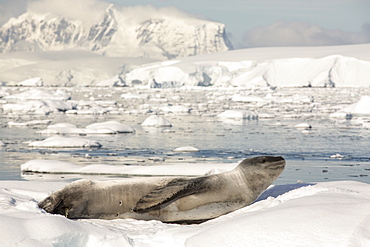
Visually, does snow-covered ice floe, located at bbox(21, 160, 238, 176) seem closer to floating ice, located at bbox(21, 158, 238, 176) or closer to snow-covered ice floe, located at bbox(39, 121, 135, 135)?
floating ice, located at bbox(21, 158, 238, 176)

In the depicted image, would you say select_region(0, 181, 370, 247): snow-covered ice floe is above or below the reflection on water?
above

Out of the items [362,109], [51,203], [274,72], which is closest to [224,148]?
[51,203]

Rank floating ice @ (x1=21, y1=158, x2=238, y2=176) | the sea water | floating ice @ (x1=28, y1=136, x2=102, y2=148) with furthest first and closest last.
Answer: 1. floating ice @ (x1=28, y1=136, x2=102, y2=148)
2. the sea water
3. floating ice @ (x1=21, y1=158, x2=238, y2=176)

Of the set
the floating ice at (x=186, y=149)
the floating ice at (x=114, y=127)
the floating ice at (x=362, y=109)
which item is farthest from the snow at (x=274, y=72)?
the floating ice at (x=186, y=149)

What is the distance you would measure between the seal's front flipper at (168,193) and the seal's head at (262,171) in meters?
0.39

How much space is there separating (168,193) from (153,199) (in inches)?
4.7

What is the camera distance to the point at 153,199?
3.93 metres

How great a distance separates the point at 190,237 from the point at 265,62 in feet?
200

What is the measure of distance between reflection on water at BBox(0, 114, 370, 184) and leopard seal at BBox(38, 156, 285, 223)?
8.86 feet

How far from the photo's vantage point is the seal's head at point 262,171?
13.8ft

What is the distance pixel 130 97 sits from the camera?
4162 centimetres

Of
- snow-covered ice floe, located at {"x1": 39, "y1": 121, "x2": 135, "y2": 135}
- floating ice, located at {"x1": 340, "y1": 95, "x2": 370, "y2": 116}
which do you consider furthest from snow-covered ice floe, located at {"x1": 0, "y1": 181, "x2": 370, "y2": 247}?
floating ice, located at {"x1": 340, "y1": 95, "x2": 370, "y2": 116}

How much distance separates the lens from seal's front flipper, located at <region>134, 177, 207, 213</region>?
3908 mm

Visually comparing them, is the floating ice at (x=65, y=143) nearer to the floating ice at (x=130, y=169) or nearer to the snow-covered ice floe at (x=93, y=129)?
the snow-covered ice floe at (x=93, y=129)
